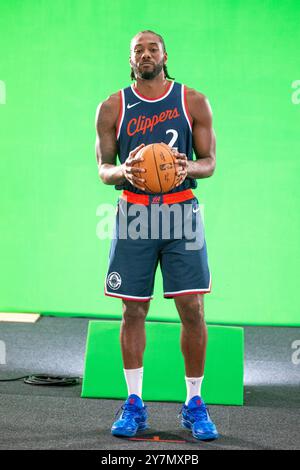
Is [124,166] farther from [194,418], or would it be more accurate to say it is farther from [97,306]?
[97,306]

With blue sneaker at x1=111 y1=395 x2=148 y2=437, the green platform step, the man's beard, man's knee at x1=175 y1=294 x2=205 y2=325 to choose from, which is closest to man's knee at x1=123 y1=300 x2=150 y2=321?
man's knee at x1=175 y1=294 x2=205 y2=325

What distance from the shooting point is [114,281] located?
3.04 m

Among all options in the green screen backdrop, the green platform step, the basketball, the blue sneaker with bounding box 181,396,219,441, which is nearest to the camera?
the basketball

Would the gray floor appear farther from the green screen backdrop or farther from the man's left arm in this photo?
the man's left arm

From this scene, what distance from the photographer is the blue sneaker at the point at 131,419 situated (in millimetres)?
2941

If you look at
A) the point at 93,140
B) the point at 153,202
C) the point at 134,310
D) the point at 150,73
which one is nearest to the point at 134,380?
the point at 134,310

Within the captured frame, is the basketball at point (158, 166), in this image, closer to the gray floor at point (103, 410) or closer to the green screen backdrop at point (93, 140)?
the gray floor at point (103, 410)

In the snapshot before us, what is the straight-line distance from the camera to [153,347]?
3602 mm

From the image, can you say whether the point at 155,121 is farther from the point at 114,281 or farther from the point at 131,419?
the point at 131,419

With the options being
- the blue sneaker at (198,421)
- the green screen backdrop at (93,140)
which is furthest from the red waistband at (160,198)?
the green screen backdrop at (93,140)

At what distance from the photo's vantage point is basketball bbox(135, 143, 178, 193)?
2.82m

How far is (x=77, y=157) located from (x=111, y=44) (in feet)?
2.40

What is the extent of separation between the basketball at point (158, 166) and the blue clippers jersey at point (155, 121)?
5.5 inches

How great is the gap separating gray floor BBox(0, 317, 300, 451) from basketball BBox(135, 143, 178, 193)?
872 mm
